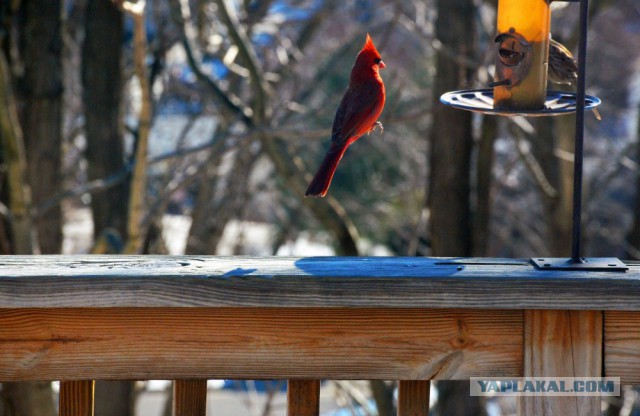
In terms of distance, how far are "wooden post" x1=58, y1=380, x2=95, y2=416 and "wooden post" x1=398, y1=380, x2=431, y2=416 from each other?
57 centimetres

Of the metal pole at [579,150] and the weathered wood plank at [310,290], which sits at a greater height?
the metal pole at [579,150]

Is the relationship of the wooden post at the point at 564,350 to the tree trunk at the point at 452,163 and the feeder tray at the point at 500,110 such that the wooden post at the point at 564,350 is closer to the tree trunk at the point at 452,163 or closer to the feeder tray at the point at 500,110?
the feeder tray at the point at 500,110

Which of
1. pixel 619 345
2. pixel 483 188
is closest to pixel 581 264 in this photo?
pixel 619 345

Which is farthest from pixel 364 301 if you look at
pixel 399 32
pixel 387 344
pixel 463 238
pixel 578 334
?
pixel 399 32

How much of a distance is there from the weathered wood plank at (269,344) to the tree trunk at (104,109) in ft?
12.9

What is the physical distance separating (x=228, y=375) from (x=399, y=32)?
9.39 metres

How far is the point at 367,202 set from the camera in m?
11.8

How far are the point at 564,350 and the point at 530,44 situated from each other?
1339 mm

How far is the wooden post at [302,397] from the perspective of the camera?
5.62 ft

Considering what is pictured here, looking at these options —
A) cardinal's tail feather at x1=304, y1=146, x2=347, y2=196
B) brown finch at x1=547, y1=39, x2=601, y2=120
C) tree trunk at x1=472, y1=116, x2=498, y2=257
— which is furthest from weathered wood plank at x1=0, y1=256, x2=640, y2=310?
tree trunk at x1=472, y1=116, x2=498, y2=257

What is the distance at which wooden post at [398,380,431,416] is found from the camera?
170cm

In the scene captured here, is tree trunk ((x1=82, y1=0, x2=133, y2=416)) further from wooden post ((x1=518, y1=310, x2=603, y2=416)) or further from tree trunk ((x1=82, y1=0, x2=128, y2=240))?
wooden post ((x1=518, y1=310, x2=603, y2=416))

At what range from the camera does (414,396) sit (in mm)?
1699

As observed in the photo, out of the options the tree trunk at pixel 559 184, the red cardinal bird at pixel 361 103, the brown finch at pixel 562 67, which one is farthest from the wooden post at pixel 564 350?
the tree trunk at pixel 559 184
